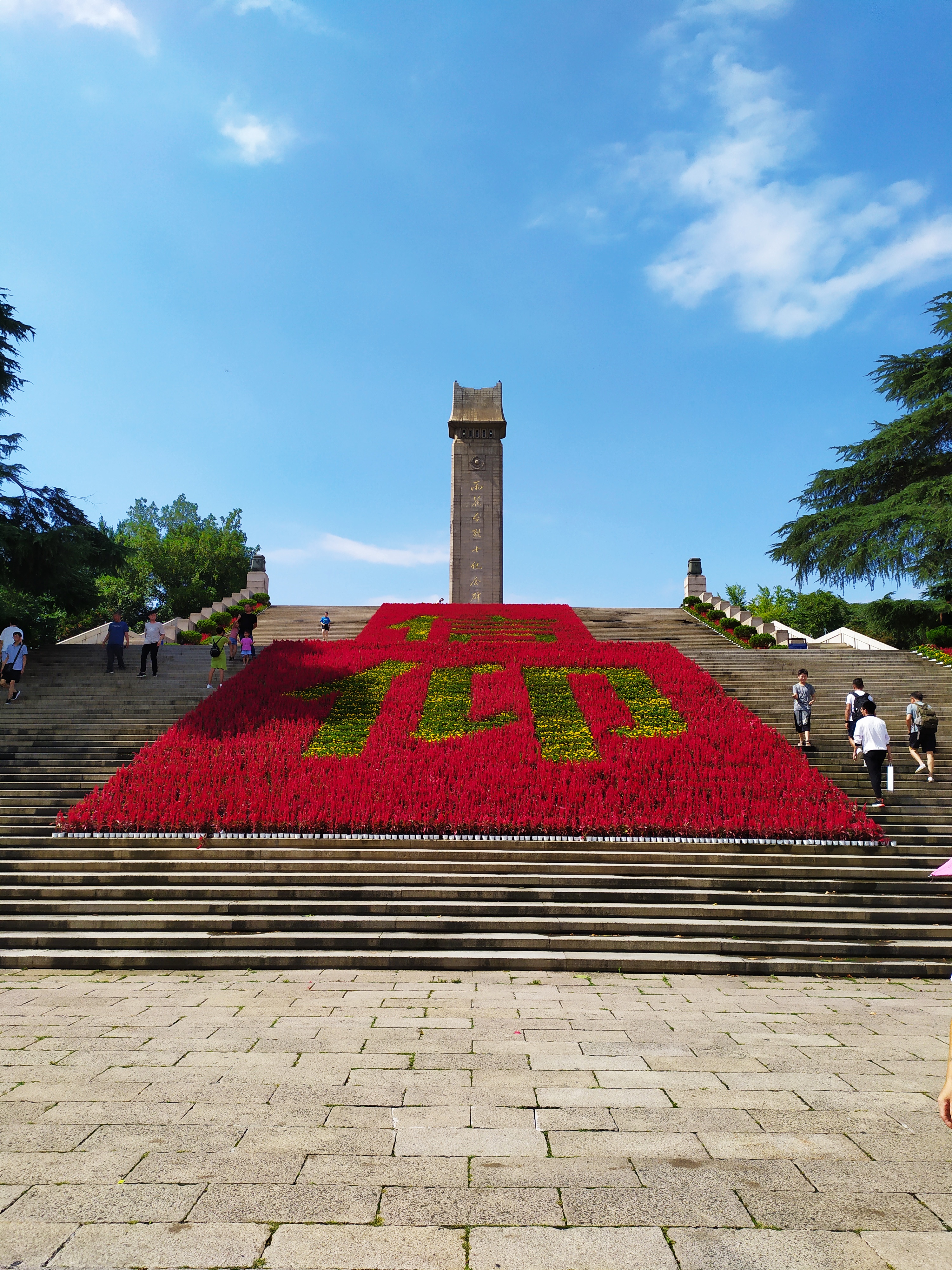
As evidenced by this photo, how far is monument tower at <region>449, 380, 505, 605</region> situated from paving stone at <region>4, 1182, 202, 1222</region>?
43.0 meters

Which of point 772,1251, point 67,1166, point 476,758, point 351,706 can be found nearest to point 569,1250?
point 772,1251

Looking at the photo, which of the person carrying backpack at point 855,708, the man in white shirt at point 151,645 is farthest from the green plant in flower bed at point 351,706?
the person carrying backpack at point 855,708

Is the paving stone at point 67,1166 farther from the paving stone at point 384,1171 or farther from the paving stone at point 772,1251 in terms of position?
the paving stone at point 772,1251

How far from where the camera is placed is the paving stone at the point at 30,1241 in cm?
315

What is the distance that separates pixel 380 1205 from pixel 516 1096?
1500 millimetres

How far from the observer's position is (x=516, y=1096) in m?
4.86

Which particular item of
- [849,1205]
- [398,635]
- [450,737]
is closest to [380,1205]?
[849,1205]

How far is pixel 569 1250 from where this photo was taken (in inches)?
130

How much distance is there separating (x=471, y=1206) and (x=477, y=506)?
4571 centimetres

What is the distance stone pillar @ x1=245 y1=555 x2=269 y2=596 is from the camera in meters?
41.7

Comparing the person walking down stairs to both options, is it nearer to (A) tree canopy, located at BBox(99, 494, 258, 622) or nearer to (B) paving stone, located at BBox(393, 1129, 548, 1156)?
(B) paving stone, located at BBox(393, 1129, 548, 1156)

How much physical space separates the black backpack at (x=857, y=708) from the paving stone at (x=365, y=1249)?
13515 millimetres

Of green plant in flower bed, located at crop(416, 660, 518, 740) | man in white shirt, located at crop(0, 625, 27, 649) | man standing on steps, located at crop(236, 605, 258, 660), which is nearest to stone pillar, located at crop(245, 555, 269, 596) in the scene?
man standing on steps, located at crop(236, 605, 258, 660)

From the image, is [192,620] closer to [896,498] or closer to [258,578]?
[258,578]
